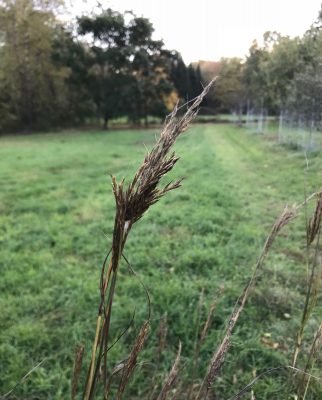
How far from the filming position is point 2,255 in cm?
528

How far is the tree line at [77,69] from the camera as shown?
101 ft

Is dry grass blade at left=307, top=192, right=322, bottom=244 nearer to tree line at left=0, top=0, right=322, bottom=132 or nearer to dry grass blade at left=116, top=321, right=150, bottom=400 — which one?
dry grass blade at left=116, top=321, right=150, bottom=400

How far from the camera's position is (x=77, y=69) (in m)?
32.5

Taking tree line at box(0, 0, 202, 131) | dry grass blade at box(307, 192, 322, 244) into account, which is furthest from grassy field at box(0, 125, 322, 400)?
tree line at box(0, 0, 202, 131)

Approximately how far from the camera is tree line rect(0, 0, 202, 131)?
1211 inches

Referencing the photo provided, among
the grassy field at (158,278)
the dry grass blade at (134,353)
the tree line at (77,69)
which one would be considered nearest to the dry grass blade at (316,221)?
the grassy field at (158,278)

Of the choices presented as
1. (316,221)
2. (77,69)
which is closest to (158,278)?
(316,221)

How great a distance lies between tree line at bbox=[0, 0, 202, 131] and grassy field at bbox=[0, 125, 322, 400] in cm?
2461

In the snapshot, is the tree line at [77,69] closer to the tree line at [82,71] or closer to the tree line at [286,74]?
the tree line at [82,71]

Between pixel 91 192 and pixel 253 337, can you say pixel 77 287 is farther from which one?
pixel 91 192

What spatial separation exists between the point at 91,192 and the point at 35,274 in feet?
14.9

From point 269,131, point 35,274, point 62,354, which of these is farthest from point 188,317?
point 269,131

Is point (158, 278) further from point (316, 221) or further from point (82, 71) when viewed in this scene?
point (82, 71)

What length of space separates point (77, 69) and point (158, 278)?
1222 inches
